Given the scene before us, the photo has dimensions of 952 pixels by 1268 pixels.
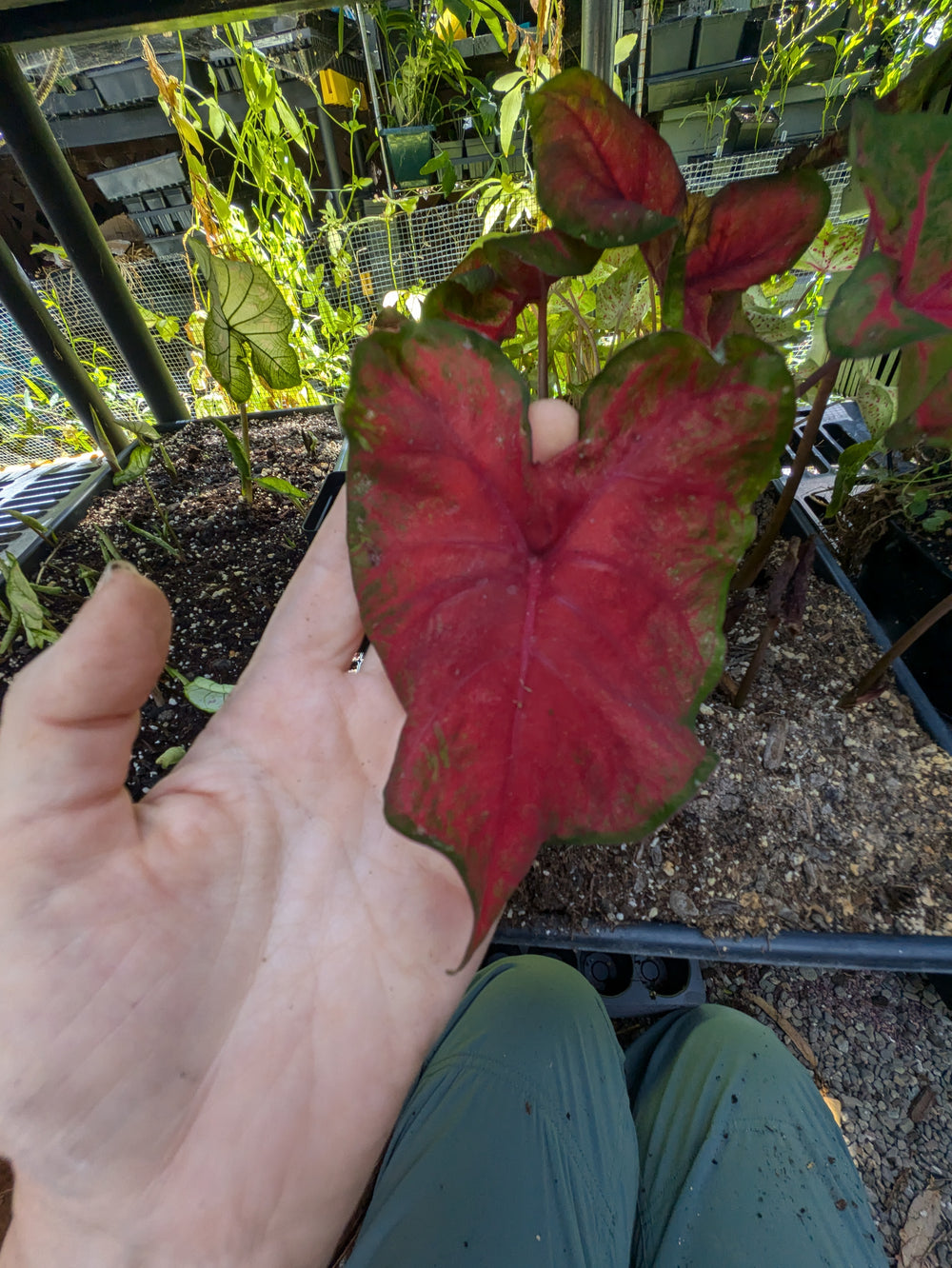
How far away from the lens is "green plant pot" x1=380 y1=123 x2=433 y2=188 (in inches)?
77.3

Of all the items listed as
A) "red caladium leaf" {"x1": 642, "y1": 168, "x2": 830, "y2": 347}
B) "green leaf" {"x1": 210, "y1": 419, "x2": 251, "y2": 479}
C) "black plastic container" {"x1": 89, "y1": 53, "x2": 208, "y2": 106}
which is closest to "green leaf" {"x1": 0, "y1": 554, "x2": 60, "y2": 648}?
"green leaf" {"x1": 210, "y1": 419, "x2": 251, "y2": 479}

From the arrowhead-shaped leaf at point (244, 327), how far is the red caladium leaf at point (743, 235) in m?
0.84

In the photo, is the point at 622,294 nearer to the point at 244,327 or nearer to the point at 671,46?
the point at 244,327

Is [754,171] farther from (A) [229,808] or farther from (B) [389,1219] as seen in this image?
(B) [389,1219]

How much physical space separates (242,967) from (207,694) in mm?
521

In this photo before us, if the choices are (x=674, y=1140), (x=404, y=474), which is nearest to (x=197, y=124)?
(x=404, y=474)

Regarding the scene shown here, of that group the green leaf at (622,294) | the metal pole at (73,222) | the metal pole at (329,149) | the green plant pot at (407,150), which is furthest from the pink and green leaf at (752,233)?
the metal pole at (329,149)

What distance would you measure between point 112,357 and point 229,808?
2.27m

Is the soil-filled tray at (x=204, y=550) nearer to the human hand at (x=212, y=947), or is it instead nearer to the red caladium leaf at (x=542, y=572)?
the human hand at (x=212, y=947)

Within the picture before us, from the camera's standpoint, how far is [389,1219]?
0.73 m

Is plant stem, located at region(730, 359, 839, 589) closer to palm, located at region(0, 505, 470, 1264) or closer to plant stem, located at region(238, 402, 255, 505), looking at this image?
palm, located at region(0, 505, 470, 1264)

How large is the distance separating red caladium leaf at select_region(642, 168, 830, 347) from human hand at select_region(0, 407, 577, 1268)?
0.46 ft

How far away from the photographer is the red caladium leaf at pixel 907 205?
39 cm

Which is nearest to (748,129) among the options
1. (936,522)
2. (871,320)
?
(936,522)
